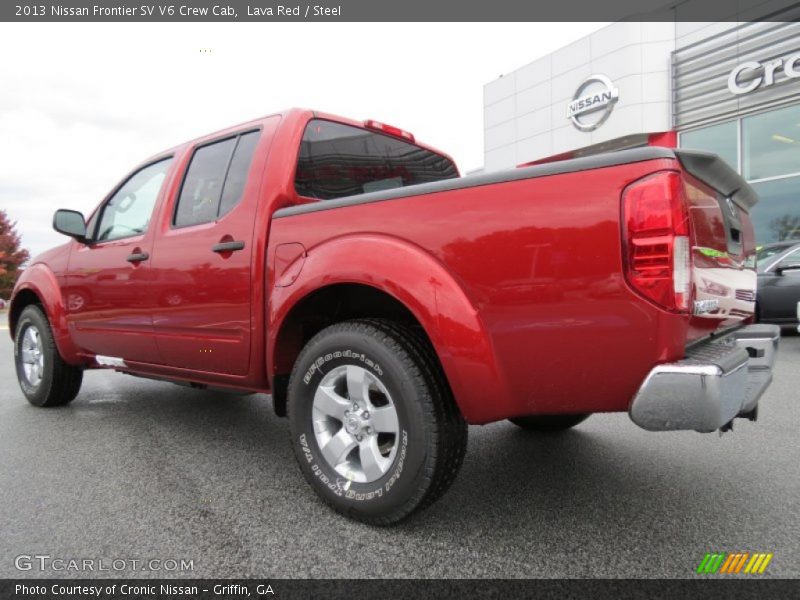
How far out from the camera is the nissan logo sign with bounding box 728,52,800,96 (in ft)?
42.9

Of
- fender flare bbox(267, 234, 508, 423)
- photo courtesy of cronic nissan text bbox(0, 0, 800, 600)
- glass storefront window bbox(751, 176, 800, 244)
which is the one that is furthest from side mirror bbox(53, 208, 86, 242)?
glass storefront window bbox(751, 176, 800, 244)

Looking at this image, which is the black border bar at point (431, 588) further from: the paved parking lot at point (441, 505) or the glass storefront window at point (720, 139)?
the glass storefront window at point (720, 139)

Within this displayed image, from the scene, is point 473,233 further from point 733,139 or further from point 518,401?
point 733,139

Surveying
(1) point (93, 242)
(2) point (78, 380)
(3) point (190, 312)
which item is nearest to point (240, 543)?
(3) point (190, 312)

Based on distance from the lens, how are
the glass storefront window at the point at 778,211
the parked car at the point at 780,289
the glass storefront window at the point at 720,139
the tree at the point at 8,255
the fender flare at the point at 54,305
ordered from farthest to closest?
the tree at the point at 8,255 < the glass storefront window at the point at 720,139 < the glass storefront window at the point at 778,211 < the parked car at the point at 780,289 < the fender flare at the point at 54,305

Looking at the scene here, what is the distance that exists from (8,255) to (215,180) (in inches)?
1796

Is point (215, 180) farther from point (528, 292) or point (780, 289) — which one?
point (780, 289)

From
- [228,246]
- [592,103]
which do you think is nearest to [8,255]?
[592,103]

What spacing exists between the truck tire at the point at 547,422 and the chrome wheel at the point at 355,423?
1.36 metres

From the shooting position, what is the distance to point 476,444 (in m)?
3.33

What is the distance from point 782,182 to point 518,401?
15.1 metres

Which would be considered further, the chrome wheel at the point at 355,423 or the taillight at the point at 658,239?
the chrome wheel at the point at 355,423

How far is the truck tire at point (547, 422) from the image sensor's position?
11.0 feet

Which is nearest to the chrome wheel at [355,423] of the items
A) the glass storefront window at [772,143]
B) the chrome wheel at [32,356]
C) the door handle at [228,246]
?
the door handle at [228,246]
